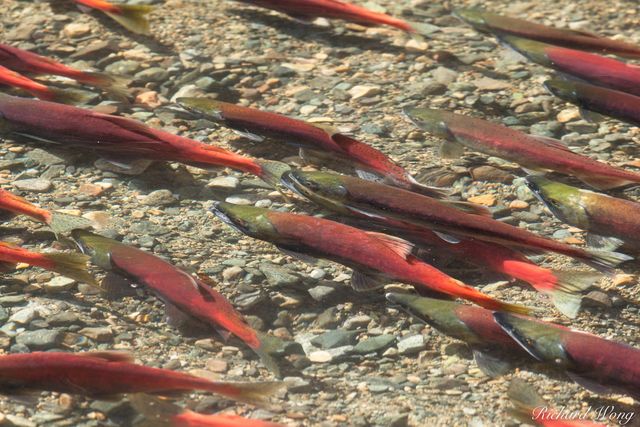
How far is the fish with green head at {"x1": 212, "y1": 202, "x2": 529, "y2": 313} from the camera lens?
3.74m

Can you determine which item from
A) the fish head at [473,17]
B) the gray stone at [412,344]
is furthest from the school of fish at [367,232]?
the fish head at [473,17]

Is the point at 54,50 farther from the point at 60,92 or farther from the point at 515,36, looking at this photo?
the point at 515,36

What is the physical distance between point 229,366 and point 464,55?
10.0ft

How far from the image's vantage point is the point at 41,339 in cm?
364

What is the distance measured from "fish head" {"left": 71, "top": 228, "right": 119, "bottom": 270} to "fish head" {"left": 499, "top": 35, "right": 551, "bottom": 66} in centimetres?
270

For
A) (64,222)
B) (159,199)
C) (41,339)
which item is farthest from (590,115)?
(41,339)

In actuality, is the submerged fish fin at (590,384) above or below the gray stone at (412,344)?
above

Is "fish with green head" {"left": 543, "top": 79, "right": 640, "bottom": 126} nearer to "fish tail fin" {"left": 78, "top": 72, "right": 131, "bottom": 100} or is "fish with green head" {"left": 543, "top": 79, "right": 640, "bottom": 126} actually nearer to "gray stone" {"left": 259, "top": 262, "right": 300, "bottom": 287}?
"gray stone" {"left": 259, "top": 262, "right": 300, "bottom": 287}

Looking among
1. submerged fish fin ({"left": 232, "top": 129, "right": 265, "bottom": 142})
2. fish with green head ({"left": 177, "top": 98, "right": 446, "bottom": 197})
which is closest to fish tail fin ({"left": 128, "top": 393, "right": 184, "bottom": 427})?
fish with green head ({"left": 177, "top": 98, "right": 446, "bottom": 197})

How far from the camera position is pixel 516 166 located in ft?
15.9

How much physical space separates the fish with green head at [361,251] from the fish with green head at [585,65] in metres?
1.86

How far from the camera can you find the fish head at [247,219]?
3.95 m

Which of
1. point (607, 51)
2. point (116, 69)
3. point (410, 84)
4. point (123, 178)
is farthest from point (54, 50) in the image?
point (607, 51)

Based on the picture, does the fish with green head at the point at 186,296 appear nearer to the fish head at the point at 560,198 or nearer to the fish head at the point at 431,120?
the fish head at the point at 560,198
